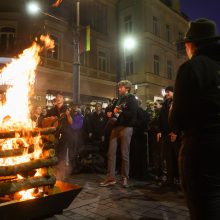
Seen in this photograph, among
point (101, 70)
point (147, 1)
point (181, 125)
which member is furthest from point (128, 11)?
point (181, 125)

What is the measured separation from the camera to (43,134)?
13.9ft

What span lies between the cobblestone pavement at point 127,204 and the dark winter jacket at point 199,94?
2.69m

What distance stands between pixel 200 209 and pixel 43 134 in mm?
2876

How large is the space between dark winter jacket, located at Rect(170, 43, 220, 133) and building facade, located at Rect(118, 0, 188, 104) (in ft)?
77.4

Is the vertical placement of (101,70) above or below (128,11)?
below

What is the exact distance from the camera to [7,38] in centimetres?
1853

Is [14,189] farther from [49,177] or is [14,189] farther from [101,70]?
[101,70]

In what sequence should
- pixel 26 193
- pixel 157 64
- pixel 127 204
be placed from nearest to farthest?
1. pixel 26 193
2. pixel 127 204
3. pixel 157 64

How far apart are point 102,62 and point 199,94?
24091mm

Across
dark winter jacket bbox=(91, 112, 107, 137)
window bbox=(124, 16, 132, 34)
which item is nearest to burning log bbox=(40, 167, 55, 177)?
dark winter jacket bbox=(91, 112, 107, 137)

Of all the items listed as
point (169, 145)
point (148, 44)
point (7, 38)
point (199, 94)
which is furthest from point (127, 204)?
point (148, 44)

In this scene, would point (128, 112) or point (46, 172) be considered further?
point (128, 112)

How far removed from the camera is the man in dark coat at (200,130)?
1.94 meters

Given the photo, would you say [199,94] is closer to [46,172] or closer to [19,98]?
[46,172]
